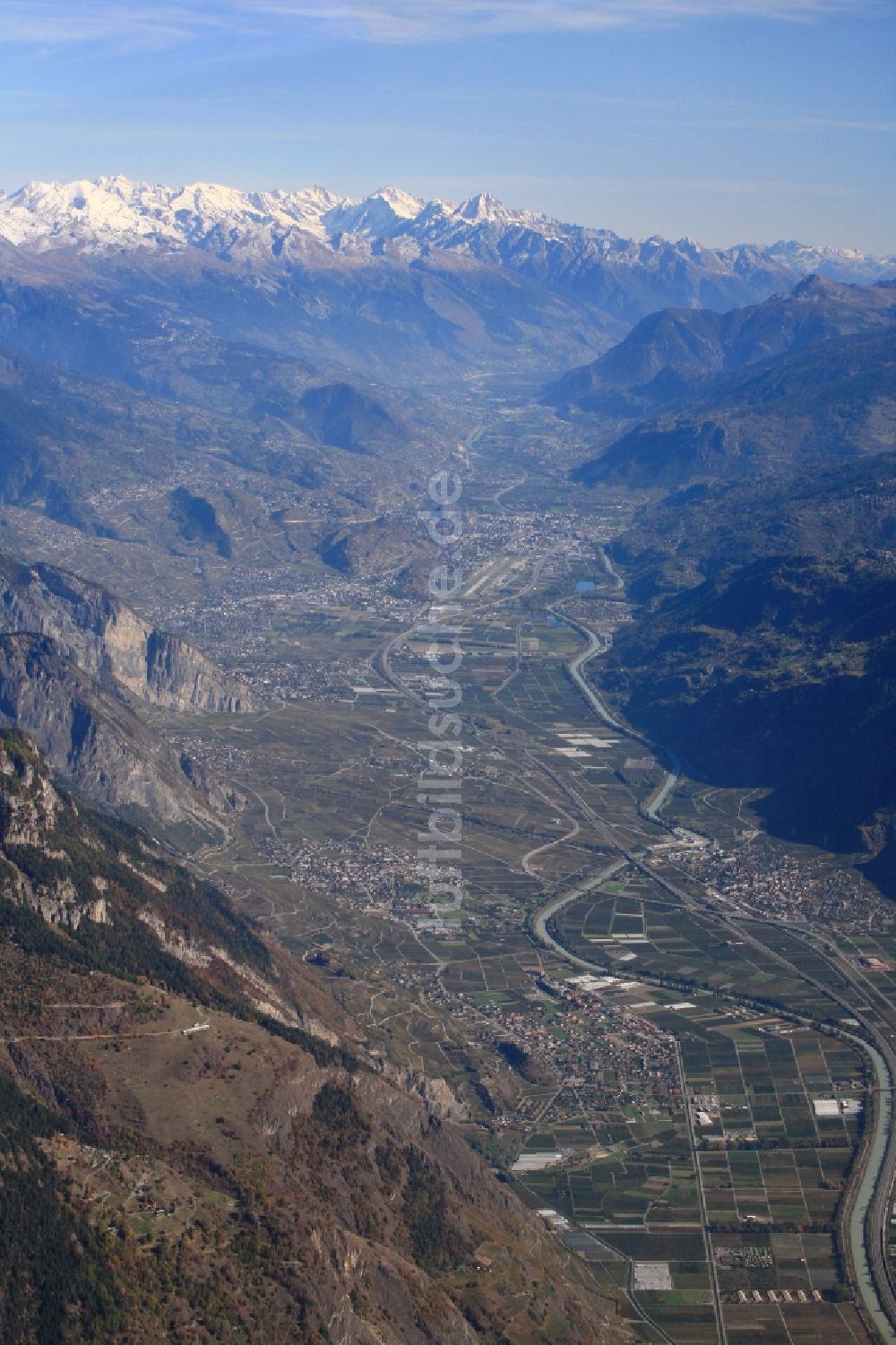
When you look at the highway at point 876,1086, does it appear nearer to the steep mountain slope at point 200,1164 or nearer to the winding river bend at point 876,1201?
the winding river bend at point 876,1201

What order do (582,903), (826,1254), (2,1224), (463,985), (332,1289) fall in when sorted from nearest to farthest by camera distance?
(2,1224) → (332,1289) → (826,1254) → (463,985) → (582,903)

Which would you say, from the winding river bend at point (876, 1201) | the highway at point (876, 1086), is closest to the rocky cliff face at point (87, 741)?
the highway at point (876, 1086)

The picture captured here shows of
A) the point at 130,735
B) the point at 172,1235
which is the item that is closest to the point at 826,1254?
the point at 172,1235

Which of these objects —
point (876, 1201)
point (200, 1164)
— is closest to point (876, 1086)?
point (876, 1201)

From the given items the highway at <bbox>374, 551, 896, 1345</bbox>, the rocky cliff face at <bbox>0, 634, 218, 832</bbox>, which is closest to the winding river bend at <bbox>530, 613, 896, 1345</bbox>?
the highway at <bbox>374, 551, 896, 1345</bbox>

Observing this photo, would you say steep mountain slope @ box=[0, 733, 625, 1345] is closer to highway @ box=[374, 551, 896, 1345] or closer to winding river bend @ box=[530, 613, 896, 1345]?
winding river bend @ box=[530, 613, 896, 1345]

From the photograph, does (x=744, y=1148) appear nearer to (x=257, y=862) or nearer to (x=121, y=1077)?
(x=121, y=1077)

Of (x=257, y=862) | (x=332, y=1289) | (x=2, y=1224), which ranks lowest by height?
(x=257, y=862)

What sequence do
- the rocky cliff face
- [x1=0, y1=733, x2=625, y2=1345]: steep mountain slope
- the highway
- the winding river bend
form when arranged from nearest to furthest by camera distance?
[x1=0, y1=733, x2=625, y2=1345]: steep mountain slope
the winding river bend
the highway
the rocky cliff face
